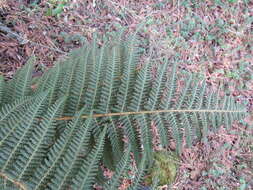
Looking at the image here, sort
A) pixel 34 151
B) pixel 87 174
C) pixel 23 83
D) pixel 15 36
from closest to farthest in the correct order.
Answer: pixel 87 174
pixel 34 151
pixel 23 83
pixel 15 36

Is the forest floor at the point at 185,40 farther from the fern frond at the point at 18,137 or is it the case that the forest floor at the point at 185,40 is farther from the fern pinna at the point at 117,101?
the fern frond at the point at 18,137

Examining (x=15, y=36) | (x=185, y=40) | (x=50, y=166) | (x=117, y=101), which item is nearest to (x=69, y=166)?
(x=50, y=166)

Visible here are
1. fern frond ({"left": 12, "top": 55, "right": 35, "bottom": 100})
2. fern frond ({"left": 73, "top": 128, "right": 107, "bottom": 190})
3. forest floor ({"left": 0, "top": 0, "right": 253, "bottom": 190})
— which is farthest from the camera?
forest floor ({"left": 0, "top": 0, "right": 253, "bottom": 190})

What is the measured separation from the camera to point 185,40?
12.5ft

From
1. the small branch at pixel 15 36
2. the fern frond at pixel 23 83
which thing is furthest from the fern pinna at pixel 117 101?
the small branch at pixel 15 36

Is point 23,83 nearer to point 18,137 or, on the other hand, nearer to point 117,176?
point 18,137

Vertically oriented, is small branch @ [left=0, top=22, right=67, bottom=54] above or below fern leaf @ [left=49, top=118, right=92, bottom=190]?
above

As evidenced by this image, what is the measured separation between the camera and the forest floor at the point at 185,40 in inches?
116

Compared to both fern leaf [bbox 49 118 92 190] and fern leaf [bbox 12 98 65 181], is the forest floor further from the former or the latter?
fern leaf [bbox 49 118 92 190]

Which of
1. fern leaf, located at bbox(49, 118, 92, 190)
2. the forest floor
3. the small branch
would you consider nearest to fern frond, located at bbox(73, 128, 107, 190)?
fern leaf, located at bbox(49, 118, 92, 190)

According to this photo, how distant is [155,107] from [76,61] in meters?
0.55

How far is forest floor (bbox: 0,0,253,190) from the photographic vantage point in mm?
2946

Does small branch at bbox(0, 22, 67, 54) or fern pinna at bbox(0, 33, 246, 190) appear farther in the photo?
small branch at bbox(0, 22, 67, 54)

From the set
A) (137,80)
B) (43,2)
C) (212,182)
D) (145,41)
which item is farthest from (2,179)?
(212,182)
